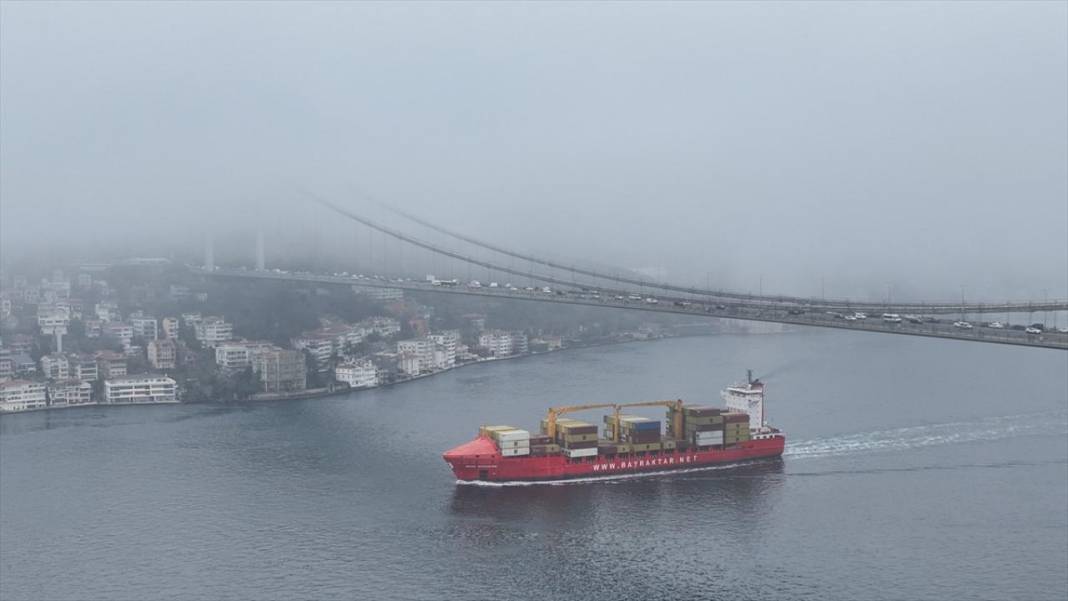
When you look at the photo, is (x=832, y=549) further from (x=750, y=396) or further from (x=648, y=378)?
(x=648, y=378)

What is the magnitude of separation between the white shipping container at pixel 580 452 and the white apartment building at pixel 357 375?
7.02 meters

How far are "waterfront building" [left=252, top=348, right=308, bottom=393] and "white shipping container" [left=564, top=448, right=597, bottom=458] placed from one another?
6878mm

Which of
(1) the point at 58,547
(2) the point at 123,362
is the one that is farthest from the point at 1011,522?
(2) the point at 123,362

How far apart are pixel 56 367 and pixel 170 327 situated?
9.51ft

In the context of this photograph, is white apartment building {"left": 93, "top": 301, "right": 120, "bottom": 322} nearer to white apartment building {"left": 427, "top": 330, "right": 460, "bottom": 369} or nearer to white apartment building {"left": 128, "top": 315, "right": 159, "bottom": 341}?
white apartment building {"left": 128, "top": 315, "right": 159, "bottom": 341}

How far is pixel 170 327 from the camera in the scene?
18266 millimetres

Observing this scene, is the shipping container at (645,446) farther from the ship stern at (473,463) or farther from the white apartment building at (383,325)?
the white apartment building at (383,325)

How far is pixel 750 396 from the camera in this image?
38.2 ft

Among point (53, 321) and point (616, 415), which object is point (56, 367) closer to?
point (53, 321)

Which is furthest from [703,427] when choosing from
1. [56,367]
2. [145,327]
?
[145,327]

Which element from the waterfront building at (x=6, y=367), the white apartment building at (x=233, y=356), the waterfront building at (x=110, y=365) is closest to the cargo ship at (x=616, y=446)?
the white apartment building at (x=233, y=356)

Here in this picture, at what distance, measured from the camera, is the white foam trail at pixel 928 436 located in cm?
1092

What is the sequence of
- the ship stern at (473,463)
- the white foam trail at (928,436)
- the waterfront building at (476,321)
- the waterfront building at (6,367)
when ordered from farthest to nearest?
the waterfront building at (476,321)
the waterfront building at (6,367)
the white foam trail at (928,436)
the ship stern at (473,463)

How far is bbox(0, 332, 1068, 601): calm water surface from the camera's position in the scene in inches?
Result: 273
